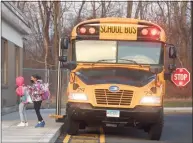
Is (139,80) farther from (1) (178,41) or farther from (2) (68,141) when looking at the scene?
(1) (178,41)

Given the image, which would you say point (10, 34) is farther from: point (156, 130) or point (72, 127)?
point (156, 130)

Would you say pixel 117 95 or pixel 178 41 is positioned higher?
pixel 178 41

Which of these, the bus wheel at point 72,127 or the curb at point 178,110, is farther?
the curb at point 178,110

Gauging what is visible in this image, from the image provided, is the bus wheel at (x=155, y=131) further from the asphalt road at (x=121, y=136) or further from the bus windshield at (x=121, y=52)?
the bus windshield at (x=121, y=52)

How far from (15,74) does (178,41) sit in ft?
45.6

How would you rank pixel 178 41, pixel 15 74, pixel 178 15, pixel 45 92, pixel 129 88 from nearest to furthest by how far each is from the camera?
pixel 129 88 < pixel 45 92 < pixel 15 74 < pixel 178 15 < pixel 178 41

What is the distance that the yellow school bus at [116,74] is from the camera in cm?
1100

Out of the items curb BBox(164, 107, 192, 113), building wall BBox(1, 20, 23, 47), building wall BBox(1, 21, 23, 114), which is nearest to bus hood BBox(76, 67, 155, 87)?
building wall BBox(1, 20, 23, 47)

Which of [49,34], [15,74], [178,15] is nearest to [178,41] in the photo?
[178,15]

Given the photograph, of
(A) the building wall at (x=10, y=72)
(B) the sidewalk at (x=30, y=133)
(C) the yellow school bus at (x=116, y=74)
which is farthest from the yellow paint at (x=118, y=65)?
(A) the building wall at (x=10, y=72)

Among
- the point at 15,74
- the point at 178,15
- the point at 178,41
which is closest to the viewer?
the point at 15,74

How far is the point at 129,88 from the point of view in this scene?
11.0 metres

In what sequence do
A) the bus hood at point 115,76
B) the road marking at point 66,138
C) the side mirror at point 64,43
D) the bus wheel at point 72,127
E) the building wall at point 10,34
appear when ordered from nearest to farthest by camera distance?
the road marking at point 66,138 < the bus hood at point 115,76 < the side mirror at point 64,43 < the bus wheel at point 72,127 < the building wall at point 10,34

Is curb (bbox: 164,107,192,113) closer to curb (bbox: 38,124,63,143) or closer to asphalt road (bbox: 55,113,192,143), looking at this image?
asphalt road (bbox: 55,113,192,143)
